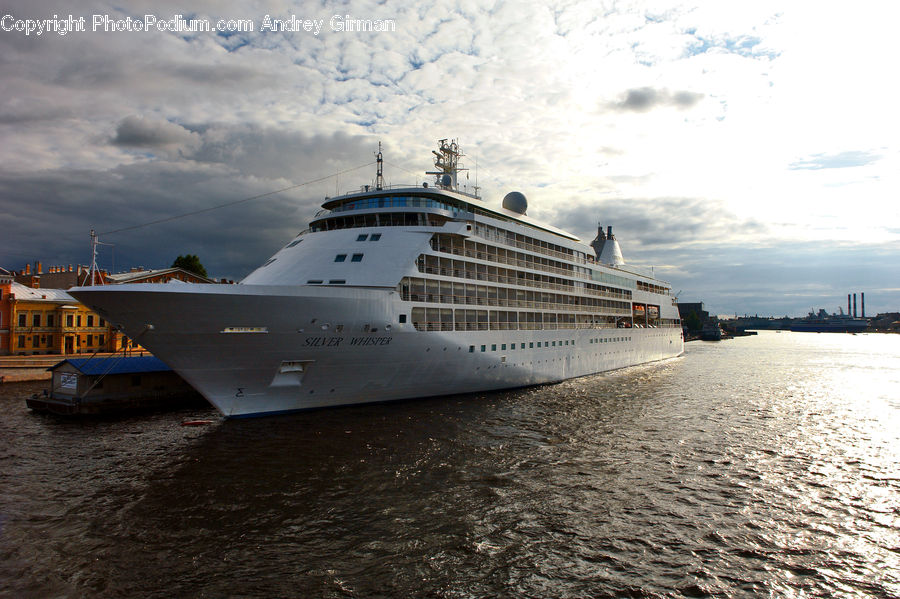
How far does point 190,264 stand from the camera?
67.8 m

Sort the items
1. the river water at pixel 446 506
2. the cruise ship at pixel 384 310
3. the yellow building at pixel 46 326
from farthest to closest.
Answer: the yellow building at pixel 46 326
the cruise ship at pixel 384 310
the river water at pixel 446 506

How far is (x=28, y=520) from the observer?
1196 centimetres

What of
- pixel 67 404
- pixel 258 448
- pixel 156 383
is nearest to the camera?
pixel 258 448

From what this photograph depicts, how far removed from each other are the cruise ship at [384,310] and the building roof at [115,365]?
8.17 meters

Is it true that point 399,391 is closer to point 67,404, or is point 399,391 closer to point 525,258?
point 525,258

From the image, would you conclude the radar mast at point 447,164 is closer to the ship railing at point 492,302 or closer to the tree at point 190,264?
the ship railing at point 492,302

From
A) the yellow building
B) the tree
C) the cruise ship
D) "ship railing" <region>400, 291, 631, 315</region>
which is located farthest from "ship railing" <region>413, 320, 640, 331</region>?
the tree

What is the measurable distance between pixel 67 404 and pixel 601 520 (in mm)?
26170

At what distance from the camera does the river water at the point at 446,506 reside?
32.0ft

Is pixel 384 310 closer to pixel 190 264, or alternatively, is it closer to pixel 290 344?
pixel 290 344

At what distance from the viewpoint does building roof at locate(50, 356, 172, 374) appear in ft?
82.7

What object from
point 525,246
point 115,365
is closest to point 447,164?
point 525,246

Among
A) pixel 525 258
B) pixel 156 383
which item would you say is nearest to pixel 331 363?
pixel 156 383

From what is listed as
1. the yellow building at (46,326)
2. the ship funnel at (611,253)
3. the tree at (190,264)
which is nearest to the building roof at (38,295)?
the yellow building at (46,326)
